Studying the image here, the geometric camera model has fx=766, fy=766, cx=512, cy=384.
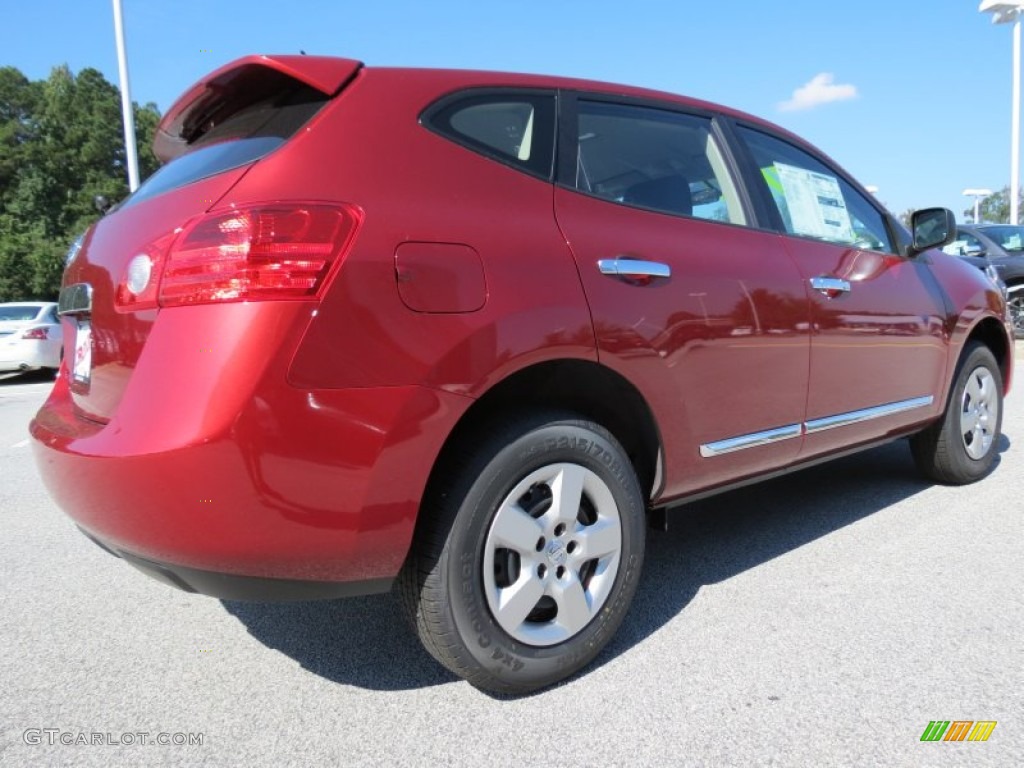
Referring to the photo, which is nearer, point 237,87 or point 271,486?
point 271,486

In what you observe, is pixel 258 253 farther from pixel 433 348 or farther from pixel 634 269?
pixel 634 269

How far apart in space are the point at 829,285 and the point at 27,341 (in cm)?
1306

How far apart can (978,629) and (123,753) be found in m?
2.59

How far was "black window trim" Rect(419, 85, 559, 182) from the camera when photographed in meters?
2.12

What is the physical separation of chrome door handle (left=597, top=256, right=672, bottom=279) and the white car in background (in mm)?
12772

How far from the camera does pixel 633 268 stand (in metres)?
2.33

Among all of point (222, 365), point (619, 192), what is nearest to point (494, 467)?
point (222, 365)

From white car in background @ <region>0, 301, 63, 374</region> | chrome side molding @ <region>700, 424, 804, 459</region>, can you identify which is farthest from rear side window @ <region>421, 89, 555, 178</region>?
white car in background @ <region>0, 301, 63, 374</region>

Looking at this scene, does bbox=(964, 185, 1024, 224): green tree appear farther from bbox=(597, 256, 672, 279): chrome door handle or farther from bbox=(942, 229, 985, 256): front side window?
bbox=(597, 256, 672, 279): chrome door handle

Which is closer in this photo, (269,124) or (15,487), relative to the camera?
(269,124)

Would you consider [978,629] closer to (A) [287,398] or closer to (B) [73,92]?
(A) [287,398]

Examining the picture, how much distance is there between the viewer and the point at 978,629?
99.3 inches

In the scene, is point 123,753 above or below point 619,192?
below

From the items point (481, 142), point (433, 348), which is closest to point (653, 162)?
point (481, 142)
